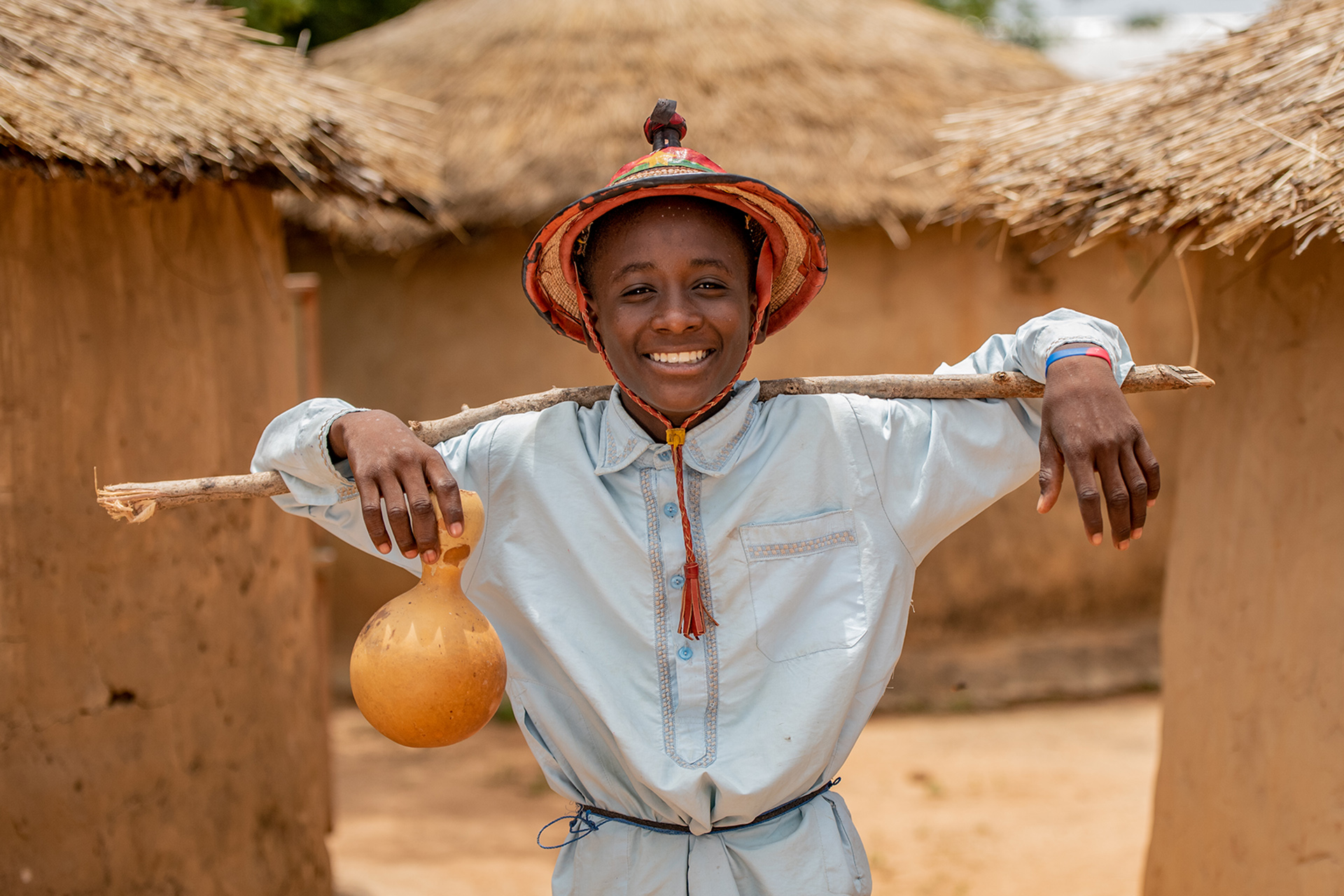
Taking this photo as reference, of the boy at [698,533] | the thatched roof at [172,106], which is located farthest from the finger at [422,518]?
the thatched roof at [172,106]

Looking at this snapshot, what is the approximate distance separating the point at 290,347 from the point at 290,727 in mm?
1265

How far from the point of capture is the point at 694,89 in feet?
21.5

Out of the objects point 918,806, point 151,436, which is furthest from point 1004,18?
point 151,436

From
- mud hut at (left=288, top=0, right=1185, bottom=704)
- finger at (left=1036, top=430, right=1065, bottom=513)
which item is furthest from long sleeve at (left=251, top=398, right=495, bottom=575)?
mud hut at (left=288, top=0, right=1185, bottom=704)

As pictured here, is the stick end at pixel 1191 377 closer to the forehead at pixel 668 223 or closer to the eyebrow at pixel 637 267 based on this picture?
the forehead at pixel 668 223

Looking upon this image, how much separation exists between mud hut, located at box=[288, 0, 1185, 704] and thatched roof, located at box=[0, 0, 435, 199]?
233cm

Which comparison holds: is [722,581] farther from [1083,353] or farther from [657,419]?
[1083,353]

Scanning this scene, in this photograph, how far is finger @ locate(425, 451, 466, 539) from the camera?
67.5 inches

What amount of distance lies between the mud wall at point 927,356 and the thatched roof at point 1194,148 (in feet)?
9.20

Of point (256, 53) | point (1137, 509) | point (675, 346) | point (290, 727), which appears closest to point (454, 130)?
point (256, 53)

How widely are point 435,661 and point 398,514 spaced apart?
0.81 ft

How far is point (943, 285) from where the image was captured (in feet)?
21.5

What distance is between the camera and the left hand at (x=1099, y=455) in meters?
1.71

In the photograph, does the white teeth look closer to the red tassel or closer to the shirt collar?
the shirt collar
